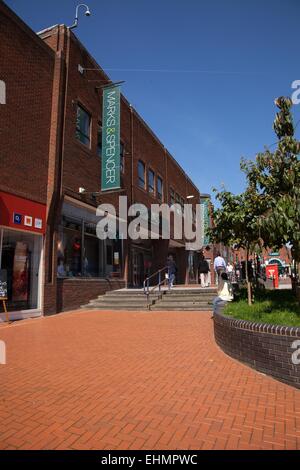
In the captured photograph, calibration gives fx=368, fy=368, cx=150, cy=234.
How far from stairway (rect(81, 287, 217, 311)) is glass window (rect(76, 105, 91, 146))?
6.58m

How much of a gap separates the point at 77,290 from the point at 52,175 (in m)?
4.47

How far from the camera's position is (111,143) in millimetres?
15289

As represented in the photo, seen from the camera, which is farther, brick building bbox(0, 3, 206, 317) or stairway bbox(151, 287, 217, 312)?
stairway bbox(151, 287, 217, 312)

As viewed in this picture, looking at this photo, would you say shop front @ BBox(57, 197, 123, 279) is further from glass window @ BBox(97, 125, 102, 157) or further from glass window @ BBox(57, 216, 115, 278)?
glass window @ BBox(97, 125, 102, 157)

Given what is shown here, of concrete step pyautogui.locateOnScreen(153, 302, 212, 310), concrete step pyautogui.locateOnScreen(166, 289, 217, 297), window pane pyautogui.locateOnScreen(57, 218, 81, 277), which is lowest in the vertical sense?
concrete step pyautogui.locateOnScreen(153, 302, 212, 310)

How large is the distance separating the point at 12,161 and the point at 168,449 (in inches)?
394

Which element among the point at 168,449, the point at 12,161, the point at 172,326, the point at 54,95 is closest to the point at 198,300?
the point at 172,326

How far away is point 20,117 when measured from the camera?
38.4ft

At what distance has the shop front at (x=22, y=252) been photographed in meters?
11.0

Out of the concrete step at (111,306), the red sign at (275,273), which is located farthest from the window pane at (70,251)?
the red sign at (275,273)

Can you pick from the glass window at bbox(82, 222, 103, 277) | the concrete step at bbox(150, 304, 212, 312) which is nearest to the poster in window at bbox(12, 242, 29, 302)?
the glass window at bbox(82, 222, 103, 277)

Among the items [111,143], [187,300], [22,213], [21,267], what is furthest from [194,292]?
[22,213]

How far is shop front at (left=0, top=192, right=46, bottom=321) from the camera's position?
36.2ft
